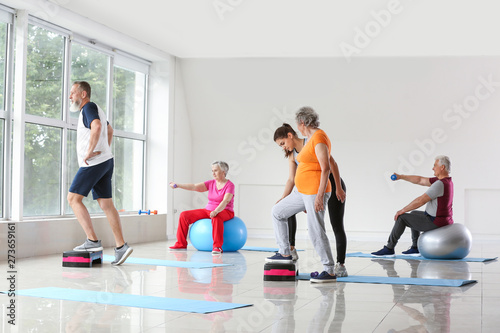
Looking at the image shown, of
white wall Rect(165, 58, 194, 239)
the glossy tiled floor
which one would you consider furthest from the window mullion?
white wall Rect(165, 58, 194, 239)

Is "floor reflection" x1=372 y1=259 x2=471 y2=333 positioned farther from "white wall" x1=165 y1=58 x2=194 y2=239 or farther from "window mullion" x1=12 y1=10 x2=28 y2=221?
"white wall" x1=165 y1=58 x2=194 y2=239

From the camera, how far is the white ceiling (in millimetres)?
7168

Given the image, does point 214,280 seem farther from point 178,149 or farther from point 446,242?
point 178,149

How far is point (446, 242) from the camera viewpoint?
22.3 feet

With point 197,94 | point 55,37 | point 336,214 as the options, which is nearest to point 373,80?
point 197,94

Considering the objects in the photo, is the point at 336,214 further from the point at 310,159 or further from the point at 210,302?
the point at 210,302

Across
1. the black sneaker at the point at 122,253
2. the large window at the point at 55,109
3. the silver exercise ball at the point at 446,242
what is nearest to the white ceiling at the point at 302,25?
the large window at the point at 55,109

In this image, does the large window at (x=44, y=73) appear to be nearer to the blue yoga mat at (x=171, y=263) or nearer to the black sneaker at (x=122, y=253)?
the blue yoga mat at (x=171, y=263)

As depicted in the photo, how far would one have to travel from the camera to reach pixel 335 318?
333cm

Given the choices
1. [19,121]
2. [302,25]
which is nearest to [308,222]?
[19,121]

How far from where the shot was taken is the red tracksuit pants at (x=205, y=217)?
24.6 feet

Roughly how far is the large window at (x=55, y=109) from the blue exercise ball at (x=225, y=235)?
5.43 feet

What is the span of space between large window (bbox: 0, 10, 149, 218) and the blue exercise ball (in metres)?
1.65

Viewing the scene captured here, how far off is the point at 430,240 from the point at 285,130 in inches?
96.5
